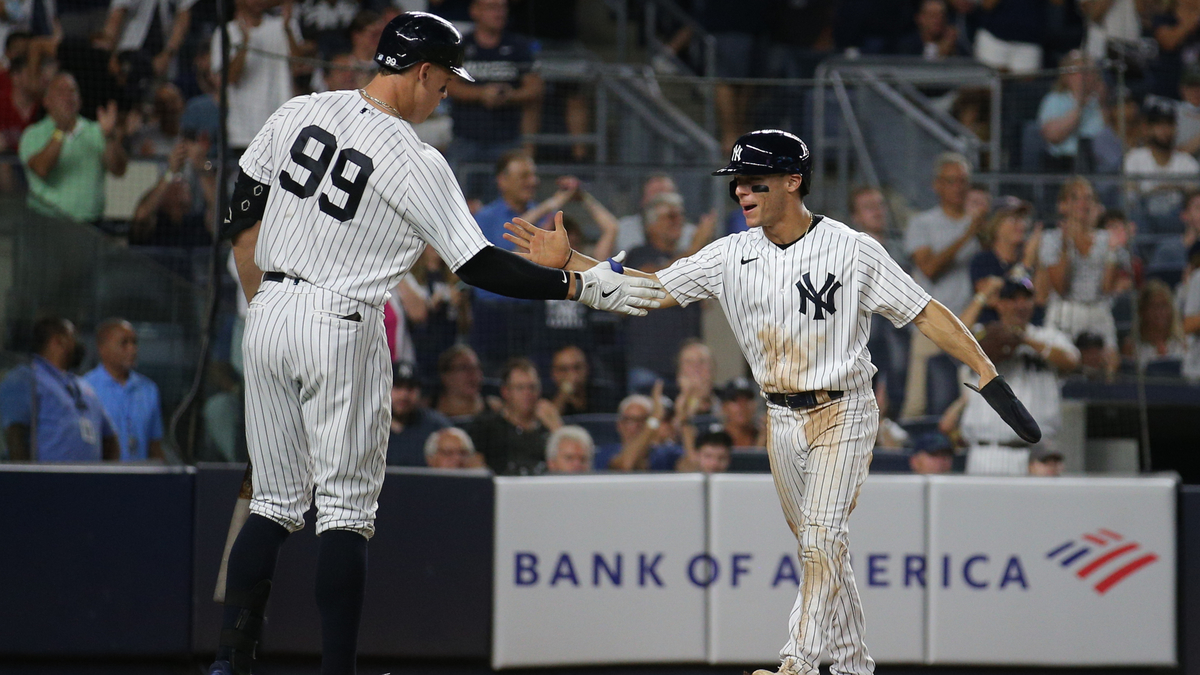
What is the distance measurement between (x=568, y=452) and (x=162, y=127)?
292 cm

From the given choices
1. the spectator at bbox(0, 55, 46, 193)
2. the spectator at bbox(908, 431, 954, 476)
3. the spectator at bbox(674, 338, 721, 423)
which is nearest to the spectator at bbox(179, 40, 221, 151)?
the spectator at bbox(0, 55, 46, 193)

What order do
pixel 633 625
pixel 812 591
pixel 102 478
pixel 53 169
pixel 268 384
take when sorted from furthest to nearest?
1. pixel 53 169
2. pixel 633 625
3. pixel 102 478
4. pixel 812 591
5. pixel 268 384

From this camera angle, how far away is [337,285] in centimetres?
370

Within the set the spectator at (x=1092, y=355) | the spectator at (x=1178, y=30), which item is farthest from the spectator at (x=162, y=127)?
the spectator at (x=1178, y=30)

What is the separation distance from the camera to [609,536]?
6219 mm

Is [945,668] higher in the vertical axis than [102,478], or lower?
lower

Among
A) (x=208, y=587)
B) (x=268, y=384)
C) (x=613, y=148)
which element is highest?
(x=613, y=148)

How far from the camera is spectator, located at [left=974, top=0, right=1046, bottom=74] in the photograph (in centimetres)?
1098

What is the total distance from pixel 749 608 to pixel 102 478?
2.92 metres

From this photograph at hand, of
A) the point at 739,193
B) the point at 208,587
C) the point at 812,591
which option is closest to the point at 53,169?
the point at 208,587

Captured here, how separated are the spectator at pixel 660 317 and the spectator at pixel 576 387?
20 cm

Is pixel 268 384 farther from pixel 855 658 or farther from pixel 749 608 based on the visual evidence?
pixel 749 608

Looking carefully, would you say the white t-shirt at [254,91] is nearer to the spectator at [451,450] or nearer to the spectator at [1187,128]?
the spectator at [451,450]

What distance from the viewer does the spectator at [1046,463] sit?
21.6ft
